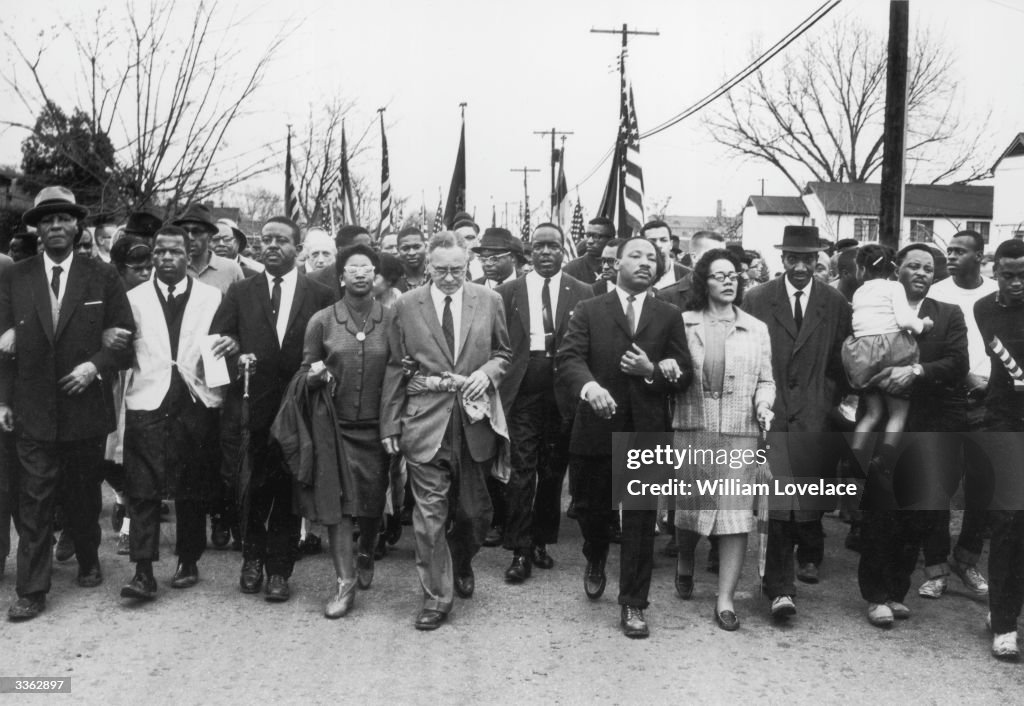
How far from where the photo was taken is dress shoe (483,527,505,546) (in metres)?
7.87

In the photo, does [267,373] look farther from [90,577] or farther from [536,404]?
[536,404]

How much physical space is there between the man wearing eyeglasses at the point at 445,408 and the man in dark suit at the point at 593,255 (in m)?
3.33

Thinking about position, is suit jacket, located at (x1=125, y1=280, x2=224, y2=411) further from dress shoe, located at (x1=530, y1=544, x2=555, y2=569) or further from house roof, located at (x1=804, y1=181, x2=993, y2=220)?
house roof, located at (x1=804, y1=181, x2=993, y2=220)

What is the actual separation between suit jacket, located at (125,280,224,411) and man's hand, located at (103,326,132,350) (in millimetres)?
181

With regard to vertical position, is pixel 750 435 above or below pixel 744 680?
above

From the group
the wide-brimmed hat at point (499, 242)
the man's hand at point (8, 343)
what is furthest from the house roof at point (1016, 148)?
the man's hand at point (8, 343)

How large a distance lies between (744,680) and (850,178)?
142 ft

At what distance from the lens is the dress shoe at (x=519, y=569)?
678 centimetres

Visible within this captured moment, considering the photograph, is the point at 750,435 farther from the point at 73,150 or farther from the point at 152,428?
the point at 73,150

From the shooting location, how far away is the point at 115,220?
10914 mm

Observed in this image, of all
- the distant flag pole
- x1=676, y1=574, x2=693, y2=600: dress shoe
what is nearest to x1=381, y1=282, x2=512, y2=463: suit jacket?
x1=676, y1=574, x2=693, y2=600: dress shoe

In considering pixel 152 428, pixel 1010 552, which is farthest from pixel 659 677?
pixel 152 428

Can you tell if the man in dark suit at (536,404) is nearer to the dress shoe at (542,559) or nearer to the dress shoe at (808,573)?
the dress shoe at (542,559)

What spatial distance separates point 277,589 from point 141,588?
0.77 m
